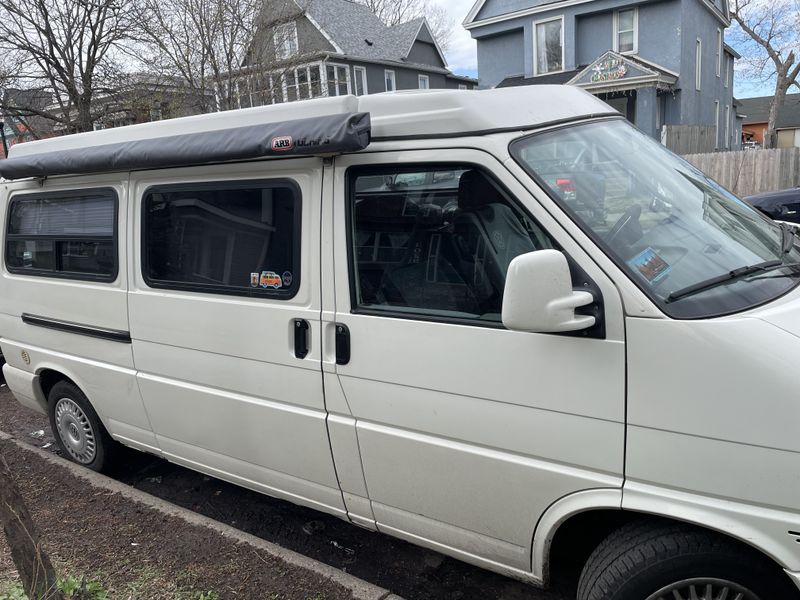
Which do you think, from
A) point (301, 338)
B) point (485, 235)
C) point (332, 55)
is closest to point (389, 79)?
point (332, 55)

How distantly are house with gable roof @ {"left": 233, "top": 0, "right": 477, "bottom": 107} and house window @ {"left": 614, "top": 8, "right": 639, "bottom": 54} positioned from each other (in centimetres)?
1039

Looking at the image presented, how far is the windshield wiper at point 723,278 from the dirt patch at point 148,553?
6.32ft

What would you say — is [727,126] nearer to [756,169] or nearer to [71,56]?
[756,169]

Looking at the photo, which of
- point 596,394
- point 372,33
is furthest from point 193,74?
point 372,33

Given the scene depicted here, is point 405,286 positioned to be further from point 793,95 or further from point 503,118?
point 793,95

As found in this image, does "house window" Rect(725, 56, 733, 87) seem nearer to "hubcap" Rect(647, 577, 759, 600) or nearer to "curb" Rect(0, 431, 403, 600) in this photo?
"curb" Rect(0, 431, 403, 600)

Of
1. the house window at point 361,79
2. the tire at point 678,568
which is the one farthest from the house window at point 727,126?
the tire at point 678,568

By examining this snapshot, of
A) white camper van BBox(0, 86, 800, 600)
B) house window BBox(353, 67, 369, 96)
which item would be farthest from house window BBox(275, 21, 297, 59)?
house window BBox(353, 67, 369, 96)

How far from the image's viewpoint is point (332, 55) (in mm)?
25578

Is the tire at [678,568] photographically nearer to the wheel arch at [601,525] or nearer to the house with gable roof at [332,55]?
the wheel arch at [601,525]

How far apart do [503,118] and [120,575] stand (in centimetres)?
281

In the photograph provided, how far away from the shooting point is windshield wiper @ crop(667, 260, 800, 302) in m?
2.12

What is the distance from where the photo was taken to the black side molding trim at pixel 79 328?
3750mm

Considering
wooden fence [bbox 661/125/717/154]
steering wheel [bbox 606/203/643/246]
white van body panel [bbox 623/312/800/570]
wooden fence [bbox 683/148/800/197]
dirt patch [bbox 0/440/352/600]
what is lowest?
dirt patch [bbox 0/440/352/600]
